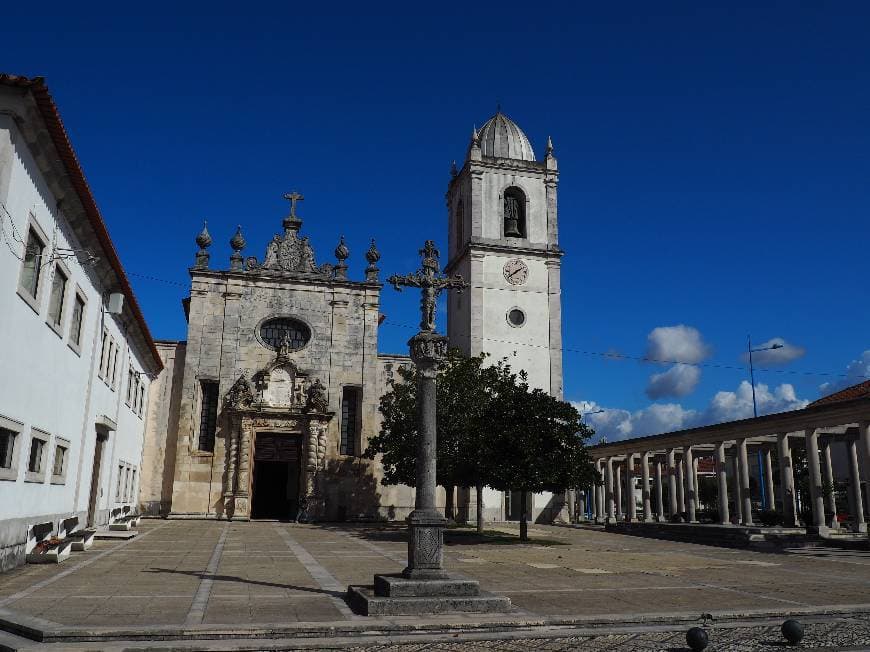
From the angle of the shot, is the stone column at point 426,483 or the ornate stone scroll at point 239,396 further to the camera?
the ornate stone scroll at point 239,396

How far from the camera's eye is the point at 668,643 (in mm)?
7695

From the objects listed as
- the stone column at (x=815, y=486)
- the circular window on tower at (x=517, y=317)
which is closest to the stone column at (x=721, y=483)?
the stone column at (x=815, y=486)

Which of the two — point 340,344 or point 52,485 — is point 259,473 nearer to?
point 340,344

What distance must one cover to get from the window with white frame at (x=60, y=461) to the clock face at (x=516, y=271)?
25.7 meters

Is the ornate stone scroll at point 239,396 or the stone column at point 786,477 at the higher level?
the ornate stone scroll at point 239,396

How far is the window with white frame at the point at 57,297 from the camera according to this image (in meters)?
13.8

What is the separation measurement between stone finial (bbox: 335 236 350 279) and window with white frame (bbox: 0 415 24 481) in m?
23.5

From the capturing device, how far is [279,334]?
34.3 m

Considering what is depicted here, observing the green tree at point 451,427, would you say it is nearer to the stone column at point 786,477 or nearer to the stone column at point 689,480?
the stone column at point 689,480

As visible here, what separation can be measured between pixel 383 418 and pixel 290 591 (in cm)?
2362

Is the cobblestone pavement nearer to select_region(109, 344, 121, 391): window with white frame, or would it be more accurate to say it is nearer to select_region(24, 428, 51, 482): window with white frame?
select_region(24, 428, 51, 482): window with white frame

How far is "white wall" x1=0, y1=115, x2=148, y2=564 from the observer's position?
11148mm

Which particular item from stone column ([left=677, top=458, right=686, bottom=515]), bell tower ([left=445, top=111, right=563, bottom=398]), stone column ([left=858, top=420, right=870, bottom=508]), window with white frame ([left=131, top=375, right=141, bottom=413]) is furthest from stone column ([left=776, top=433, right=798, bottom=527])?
window with white frame ([left=131, top=375, right=141, bottom=413])

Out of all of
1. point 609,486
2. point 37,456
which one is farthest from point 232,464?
point 609,486
